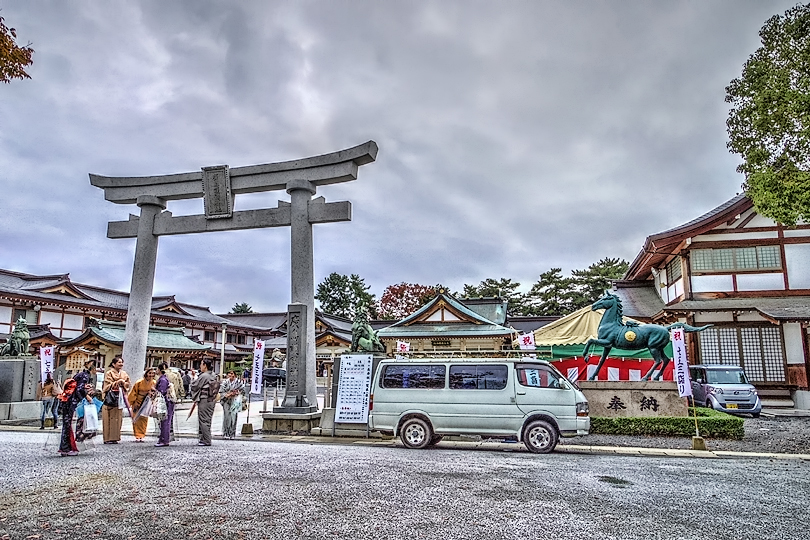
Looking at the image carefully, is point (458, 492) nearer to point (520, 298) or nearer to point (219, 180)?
point (219, 180)

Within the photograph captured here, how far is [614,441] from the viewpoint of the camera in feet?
39.1

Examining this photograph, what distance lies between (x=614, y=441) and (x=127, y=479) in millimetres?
10074

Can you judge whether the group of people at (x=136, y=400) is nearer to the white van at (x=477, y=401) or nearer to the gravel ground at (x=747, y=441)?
the white van at (x=477, y=401)

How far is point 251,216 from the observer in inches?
615

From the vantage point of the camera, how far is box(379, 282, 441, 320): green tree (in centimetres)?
4753

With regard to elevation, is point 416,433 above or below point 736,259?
below

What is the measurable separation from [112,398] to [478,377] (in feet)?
26.9

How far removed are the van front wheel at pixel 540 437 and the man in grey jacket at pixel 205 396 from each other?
6605 millimetres

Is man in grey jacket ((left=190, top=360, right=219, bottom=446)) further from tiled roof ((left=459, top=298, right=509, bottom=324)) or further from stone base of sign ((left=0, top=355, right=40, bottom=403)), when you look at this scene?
tiled roof ((left=459, top=298, right=509, bottom=324))

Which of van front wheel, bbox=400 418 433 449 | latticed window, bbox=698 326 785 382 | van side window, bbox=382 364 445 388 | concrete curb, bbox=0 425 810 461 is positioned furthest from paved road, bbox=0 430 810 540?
latticed window, bbox=698 326 785 382

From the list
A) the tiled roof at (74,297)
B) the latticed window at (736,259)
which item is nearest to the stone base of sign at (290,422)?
the latticed window at (736,259)

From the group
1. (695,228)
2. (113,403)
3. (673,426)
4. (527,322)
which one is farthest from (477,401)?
(527,322)

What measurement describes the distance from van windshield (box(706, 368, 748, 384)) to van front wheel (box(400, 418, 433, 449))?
1148 cm

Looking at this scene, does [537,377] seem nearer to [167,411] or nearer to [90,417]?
[167,411]
